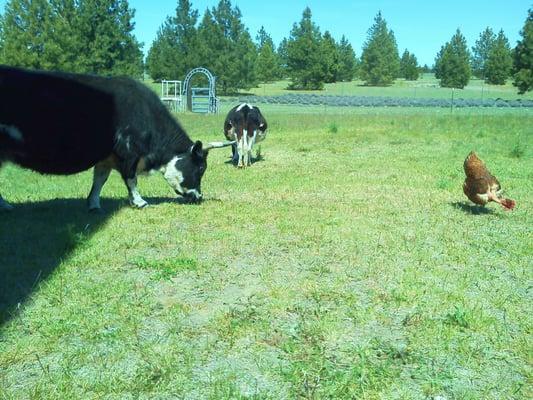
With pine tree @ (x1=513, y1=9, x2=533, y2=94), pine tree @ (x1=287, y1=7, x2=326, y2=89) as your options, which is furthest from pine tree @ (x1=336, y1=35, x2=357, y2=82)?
pine tree @ (x1=513, y1=9, x2=533, y2=94)

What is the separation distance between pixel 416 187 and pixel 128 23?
46.5m

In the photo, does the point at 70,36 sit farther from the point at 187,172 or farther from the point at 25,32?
the point at 187,172

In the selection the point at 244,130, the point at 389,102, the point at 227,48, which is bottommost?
the point at 244,130

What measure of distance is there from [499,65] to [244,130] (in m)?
73.8

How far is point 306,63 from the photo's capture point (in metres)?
78.4

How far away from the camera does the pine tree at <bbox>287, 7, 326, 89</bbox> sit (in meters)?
77.5

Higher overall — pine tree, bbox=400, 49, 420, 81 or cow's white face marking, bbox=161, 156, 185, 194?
pine tree, bbox=400, 49, 420, 81

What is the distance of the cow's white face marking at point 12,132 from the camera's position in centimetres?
716

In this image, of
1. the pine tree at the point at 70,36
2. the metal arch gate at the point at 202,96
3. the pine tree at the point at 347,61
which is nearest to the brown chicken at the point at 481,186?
the metal arch gate at the point at 202,96

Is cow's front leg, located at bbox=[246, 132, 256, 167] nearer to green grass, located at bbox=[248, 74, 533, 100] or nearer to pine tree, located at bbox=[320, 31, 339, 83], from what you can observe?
green grass, located at bbox=[248, 74, 533, 100]

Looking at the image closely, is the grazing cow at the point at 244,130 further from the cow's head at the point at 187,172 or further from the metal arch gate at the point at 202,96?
the metal arch gate at the point at 202,96

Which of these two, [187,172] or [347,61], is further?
[347,61]

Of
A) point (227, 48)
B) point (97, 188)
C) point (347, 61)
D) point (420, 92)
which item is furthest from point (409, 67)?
point (97, 188)

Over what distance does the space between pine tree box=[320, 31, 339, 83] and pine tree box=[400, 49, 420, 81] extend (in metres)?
27.9
